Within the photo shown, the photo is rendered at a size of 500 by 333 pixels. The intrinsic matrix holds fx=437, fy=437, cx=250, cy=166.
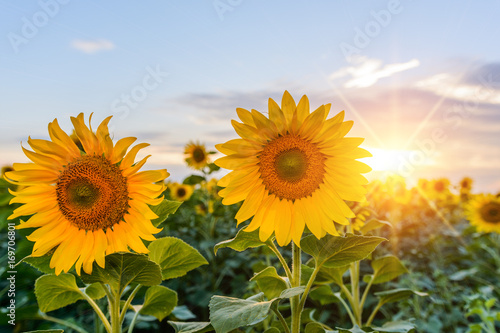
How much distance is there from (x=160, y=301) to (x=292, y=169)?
663 mm

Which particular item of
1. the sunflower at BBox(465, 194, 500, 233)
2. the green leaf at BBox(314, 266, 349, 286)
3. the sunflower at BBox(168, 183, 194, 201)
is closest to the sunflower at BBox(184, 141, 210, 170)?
the sunflower at BBox(168, 183, 194, 201)

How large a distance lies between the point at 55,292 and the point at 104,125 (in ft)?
2.04

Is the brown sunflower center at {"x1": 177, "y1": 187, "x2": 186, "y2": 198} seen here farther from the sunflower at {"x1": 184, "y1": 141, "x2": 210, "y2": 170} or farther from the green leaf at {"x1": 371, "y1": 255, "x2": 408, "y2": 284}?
the green leaf at {"x1": 371, "y1": 255, "x2": 408, "y2": 284}

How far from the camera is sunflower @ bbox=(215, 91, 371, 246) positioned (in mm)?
1245

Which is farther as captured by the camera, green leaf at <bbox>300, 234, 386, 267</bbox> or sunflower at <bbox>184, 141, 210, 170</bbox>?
sunflower at <bbox>184, 141, 210, 170</bbox>

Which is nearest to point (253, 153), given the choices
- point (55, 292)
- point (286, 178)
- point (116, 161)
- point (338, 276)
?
point (286, 178)

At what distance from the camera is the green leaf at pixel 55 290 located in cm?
138

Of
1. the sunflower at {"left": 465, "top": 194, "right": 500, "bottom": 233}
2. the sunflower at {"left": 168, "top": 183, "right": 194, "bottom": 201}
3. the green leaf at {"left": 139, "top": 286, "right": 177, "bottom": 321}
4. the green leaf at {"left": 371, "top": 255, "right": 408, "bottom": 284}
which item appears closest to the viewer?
the green leaf at {"left": 139, "top": 286, "right": 177, "bottom": 321}

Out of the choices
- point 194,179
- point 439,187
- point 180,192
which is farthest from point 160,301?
point 439,187

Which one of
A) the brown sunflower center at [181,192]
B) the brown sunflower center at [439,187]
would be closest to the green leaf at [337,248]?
the brown sunflower center at [181,192]

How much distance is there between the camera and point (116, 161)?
4.10ft

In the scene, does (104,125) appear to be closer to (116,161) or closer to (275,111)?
(116,161)

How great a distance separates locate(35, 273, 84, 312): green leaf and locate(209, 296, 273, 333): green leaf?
0.53 metres

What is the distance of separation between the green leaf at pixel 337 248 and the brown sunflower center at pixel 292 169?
6.6 inches
